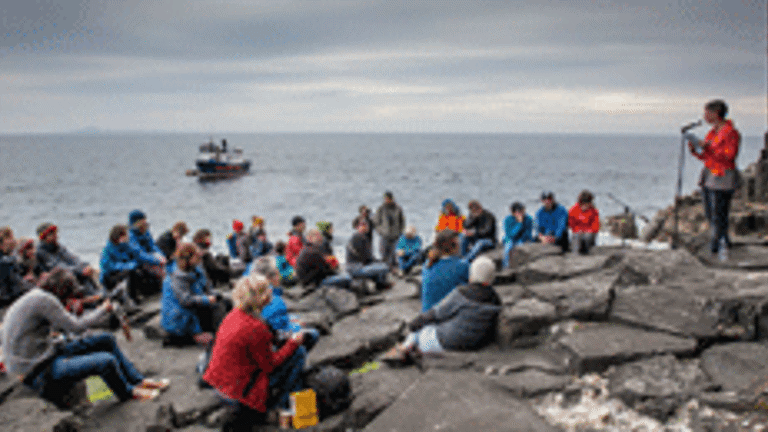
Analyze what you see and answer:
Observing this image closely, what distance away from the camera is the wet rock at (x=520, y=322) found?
5871 mm

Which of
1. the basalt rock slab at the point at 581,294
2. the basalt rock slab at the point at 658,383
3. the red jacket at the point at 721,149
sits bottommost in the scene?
the basalt rock slab at the point at 658,383

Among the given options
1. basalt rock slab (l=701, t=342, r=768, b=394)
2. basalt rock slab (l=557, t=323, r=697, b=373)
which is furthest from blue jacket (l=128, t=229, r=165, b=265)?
basalt rock slab (l=701, t=342, r=768, b=394)

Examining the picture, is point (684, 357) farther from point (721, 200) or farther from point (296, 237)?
point (296, 237)

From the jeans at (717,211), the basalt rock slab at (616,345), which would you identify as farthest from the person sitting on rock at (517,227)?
the basalt rock slab at (616,345)

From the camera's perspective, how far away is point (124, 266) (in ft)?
33.0

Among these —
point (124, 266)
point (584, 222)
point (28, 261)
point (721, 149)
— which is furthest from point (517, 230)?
point (28, 261)

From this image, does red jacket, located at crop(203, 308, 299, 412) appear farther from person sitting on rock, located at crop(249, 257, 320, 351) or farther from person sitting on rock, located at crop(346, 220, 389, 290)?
person sitting on rock, located at crop(346, 220, 389, 290)

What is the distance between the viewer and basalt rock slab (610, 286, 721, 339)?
17.7ft

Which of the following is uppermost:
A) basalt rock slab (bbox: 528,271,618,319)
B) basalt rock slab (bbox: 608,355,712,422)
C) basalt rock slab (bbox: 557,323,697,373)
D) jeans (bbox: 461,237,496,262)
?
basalt rock slab (bbox: 528,271,618,319)

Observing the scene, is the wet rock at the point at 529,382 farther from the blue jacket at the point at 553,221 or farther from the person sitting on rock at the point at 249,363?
the blue jacket at the point at 553,221

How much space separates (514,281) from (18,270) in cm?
934

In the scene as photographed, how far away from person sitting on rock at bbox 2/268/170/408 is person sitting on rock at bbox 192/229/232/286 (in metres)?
3.96

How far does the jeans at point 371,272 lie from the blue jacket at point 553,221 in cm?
400

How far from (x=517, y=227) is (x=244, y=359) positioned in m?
8.69
